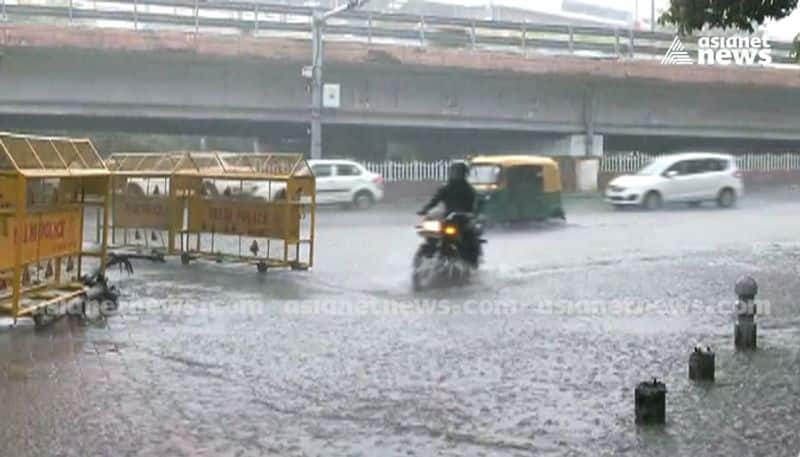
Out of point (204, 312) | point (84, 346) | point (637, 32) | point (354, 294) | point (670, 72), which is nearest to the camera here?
point (84, 346)

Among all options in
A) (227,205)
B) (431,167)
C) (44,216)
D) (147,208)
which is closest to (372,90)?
(431,167)

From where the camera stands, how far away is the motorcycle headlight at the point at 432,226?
14.9 m

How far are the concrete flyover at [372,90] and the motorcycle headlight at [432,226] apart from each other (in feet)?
55.7

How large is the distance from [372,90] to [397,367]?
1009 inches

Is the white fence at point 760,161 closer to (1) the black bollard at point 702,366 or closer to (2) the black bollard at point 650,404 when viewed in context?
(1) the black bollard at point 702,366

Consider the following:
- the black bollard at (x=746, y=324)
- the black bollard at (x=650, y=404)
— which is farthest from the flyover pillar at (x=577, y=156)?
the black bollard at (x=650, y=404)

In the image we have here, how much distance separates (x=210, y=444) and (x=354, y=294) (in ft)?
23.2

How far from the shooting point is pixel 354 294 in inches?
529

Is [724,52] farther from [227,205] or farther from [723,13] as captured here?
[723,13]

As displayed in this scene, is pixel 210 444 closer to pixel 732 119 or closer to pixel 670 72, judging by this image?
pixel 670 72

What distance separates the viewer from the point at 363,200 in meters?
30.5

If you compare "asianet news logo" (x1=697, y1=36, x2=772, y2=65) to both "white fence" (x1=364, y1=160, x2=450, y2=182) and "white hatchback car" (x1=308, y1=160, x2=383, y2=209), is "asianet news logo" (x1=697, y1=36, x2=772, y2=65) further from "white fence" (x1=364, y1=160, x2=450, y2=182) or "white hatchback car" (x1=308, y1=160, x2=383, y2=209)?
"white hatchback car" (x1=308, y1=160, x2=383, y2=209)

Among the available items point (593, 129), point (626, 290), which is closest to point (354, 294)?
point (626, 290)

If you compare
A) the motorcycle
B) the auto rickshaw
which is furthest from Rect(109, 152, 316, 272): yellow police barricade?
the auto rickshaw
